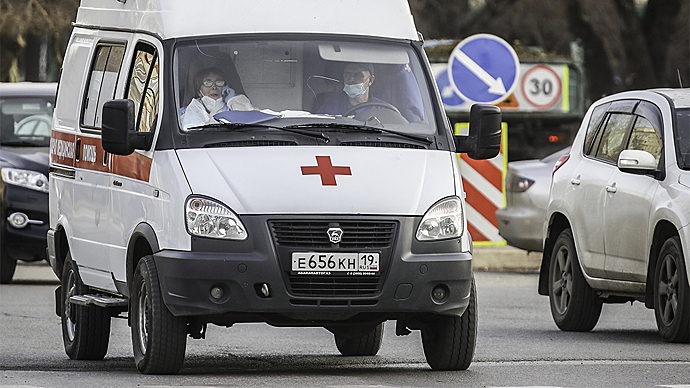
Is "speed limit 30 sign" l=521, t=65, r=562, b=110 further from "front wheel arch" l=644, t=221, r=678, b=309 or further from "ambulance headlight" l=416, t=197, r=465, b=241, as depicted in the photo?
"ambulance headlight" l=416, t=197, r=465, b=241

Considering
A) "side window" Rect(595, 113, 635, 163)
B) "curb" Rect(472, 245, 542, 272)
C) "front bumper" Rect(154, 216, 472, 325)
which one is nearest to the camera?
"front bumper" Rect(154, 216, 472, 325)

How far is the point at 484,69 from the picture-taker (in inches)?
685

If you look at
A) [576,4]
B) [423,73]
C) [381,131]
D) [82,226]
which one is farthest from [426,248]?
[576,4]

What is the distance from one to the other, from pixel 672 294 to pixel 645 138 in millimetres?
1246

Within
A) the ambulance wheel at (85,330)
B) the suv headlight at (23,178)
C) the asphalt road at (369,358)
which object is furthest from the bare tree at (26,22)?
the ambulance wheel at (85,330)

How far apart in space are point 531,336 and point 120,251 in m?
3.38

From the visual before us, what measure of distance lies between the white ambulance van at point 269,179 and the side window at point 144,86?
15 mm

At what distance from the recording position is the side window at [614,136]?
11242mm

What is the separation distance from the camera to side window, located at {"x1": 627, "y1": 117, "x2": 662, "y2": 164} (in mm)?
10703

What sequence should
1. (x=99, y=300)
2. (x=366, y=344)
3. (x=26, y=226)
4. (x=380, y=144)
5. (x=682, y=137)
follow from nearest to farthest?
(x=380, y=144) < (x=99, y=300) < (x=366, y=344) < (x=682, y=137) < (x=26, y=226)

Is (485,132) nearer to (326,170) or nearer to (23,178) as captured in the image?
(326,170)

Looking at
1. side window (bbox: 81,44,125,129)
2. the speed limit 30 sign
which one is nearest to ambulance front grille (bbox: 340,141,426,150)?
side window (bbox: 81,44,125,129)

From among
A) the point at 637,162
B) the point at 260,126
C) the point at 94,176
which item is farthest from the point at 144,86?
the point at 637,162

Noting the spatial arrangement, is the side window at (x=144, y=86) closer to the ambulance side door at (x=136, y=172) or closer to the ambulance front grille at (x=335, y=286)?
the ambulance side door at (x=136, y=172)
